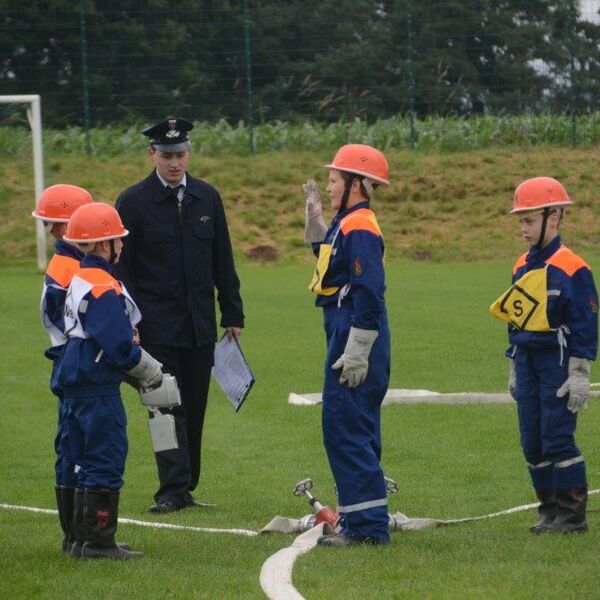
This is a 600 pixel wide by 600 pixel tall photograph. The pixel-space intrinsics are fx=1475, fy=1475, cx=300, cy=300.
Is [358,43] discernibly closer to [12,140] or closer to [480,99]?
[480,99]

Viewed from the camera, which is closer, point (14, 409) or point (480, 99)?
point (14, 409)

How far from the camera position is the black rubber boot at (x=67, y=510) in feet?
24.5

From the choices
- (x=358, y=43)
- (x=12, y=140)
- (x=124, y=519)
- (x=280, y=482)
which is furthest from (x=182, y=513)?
(x=358, y=43)

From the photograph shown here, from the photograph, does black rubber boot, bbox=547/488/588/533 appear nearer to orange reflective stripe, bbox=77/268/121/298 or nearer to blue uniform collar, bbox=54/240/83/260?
orange reflective stripe, bbox=77/268/121/298

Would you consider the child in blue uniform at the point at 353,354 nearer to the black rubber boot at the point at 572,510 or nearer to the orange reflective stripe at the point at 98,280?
the black rubber boot at the point at 572,510

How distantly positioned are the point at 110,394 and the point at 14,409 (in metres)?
5.63

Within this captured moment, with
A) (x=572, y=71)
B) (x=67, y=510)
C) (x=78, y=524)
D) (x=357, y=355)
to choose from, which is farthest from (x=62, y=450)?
(x=572, y=71)

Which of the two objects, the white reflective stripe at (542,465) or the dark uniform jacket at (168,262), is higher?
the dark uniform jacket at (168,262)

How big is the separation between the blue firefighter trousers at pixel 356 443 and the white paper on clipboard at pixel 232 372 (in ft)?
5.89

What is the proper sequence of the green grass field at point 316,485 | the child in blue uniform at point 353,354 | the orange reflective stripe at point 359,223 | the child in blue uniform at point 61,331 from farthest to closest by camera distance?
1. the child in blue uniform at point 61,331
2. the orange reflective stripe at point 359,223
3. the child in blue uniform at point 353,354
4. the green grass field at point 316,485

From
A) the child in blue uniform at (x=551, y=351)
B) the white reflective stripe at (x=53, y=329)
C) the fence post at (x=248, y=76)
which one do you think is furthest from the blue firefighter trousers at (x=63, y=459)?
the fence post at (x=248, y=76)

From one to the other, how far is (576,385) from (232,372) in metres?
2.57

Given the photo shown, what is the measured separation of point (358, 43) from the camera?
33438 mm

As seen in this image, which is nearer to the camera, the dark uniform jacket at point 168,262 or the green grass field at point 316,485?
the green grass field at point 316,485
